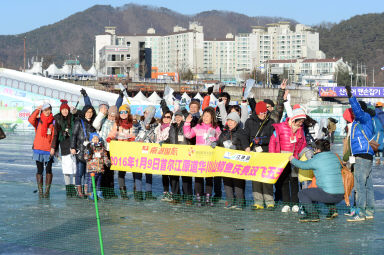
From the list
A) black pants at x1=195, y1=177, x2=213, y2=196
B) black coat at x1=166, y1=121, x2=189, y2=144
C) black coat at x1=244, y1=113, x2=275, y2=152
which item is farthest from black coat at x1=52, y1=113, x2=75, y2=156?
black coat at x1=244, y1=113, x2=275, y2=152

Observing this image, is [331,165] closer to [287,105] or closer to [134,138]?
[287,105]

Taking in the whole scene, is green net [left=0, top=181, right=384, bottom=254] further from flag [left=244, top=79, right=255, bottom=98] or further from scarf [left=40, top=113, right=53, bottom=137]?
flag [left=244, top=79, right=255, bottom=98]

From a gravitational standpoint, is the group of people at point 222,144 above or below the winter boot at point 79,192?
above

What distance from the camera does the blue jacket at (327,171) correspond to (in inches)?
344

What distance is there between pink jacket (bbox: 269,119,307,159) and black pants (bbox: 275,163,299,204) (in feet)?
0.87

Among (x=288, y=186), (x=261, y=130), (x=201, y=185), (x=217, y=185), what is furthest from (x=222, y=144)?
(x=288, y=186)

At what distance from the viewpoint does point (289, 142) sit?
9.85 m

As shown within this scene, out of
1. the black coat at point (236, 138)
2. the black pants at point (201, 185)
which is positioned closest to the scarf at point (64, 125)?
the black pants at point (201, 185)

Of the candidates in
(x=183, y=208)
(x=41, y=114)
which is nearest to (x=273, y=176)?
(x=183, y=208)

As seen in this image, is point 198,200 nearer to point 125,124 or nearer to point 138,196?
point 138,196

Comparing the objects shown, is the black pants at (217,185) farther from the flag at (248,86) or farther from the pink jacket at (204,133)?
the flag at (248,86)

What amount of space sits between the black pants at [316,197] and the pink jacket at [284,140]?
101cm

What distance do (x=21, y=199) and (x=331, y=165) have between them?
5.86 metres

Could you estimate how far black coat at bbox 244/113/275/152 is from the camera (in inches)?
415
